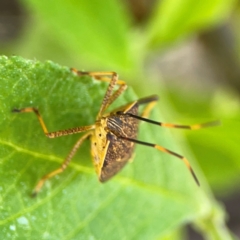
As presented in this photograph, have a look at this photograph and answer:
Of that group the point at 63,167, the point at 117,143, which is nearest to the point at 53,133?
the point at 63,167

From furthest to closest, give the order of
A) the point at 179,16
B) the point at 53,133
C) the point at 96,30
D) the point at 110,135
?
1. the point at 179,16
2. the point at 96,30
3. the point at 110,135
4. the point at 53,133

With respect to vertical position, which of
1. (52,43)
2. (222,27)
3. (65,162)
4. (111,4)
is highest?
(52,43)

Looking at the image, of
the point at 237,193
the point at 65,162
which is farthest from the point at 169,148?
the point at 237,193

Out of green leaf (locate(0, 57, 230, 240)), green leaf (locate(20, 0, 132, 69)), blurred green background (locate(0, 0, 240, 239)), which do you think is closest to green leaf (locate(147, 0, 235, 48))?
blurred green background (locate(0, 0, 240, 239))

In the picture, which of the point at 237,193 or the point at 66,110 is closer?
the point at 66,110

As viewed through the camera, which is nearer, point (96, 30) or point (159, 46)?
point (96, 30)

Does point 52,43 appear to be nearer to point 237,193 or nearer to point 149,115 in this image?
point 149,115

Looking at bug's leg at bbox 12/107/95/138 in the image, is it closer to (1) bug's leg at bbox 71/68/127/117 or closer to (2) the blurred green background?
(1) bug's leg at bbox 71/68/127/117

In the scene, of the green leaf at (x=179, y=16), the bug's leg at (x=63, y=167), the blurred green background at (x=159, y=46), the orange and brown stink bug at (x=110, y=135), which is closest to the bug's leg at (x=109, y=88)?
the orange and brown stink bug at (x=110, y=135)

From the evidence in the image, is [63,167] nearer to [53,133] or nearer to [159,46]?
[53,133]
